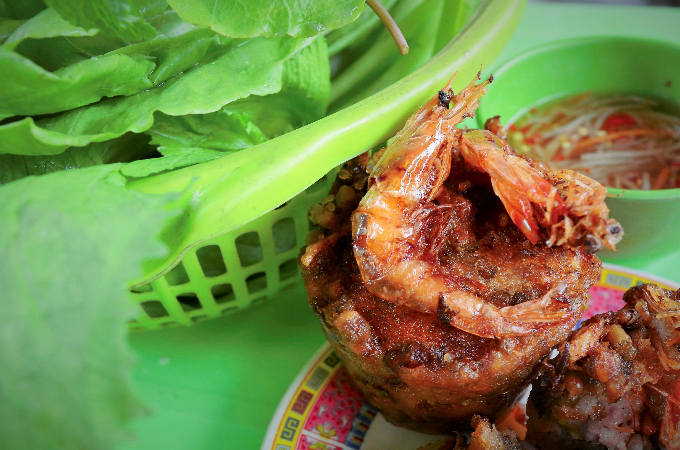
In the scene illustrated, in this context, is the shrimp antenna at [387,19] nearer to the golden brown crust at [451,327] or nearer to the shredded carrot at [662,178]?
the golden brown crust at [451,327]

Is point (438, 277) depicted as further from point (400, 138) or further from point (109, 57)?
point (109, 57)

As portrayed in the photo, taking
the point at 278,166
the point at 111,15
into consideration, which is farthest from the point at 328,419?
the point at 111,15

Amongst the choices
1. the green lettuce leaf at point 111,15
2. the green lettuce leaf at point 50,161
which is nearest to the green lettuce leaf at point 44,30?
the green lettuce leaf at point 111,15

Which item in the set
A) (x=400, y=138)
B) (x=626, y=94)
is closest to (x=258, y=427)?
(x=400, y=138)

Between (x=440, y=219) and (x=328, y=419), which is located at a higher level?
(x=440, y=219)

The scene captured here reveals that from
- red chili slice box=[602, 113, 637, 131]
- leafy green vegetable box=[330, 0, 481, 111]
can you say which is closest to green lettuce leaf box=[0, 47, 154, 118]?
leafy green vegetable box=[330, 0, 481, 111]

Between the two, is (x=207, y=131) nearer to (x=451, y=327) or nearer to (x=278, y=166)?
(x=278, y=166)
